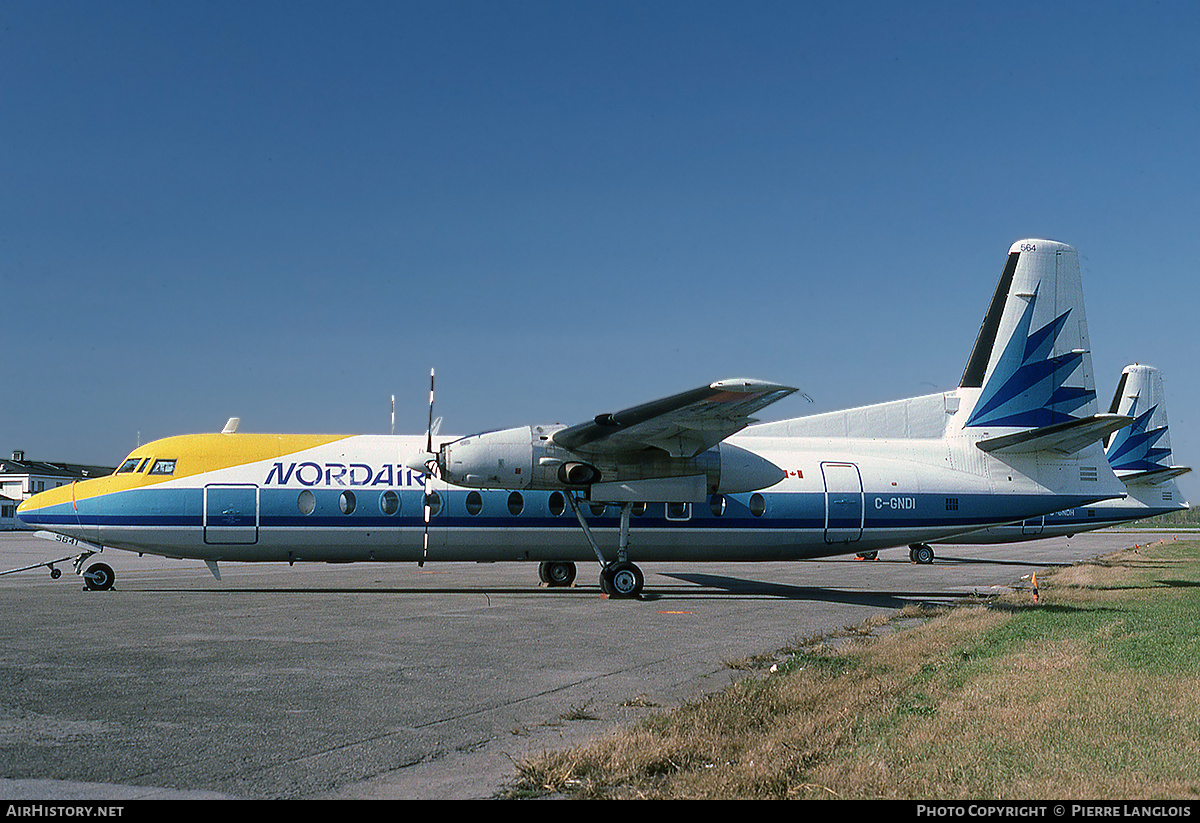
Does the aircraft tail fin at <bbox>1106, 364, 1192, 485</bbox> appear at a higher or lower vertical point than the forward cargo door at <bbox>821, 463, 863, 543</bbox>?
higher

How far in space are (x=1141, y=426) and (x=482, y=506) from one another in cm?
3219

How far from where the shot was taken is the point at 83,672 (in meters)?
8.74

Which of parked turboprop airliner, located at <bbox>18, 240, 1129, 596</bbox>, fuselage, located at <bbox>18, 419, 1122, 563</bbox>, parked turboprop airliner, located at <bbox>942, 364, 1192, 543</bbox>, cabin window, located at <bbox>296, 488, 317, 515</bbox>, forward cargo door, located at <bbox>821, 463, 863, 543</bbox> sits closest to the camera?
parked turboprop airliner, located at <bbox>18, 240, 1129, 596</bbox>

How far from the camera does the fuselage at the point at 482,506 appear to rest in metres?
18.0

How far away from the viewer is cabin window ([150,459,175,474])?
718 inches

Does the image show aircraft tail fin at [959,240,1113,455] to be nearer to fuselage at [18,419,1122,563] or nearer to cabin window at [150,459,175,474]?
fuselage at [18,419,1122,563]

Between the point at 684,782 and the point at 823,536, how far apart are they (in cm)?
1545

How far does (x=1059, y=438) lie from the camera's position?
19141 millimetres

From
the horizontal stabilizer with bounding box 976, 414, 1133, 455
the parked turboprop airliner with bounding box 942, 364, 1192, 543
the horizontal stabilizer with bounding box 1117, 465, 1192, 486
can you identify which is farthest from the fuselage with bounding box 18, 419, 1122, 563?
the horizontal stabilizer with bounding box 1117, 465, 1192, 486

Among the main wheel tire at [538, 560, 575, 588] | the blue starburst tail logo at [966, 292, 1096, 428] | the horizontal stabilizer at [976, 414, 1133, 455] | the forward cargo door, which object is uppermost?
the blue starburst tail logo at [966, 292, 1096, 428]

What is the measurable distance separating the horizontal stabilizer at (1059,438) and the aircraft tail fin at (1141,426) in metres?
19.5

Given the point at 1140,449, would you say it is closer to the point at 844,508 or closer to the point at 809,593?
the point at 844,508

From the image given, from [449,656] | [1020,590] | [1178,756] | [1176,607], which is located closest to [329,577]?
[449,656]

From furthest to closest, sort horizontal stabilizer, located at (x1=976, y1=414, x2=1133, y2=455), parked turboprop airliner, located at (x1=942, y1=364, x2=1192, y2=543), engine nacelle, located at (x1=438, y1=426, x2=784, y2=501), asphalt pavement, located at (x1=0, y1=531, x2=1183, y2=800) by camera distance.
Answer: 1. parked turboprop airliner, located at (x1=942, y1=364, x2=1192, y2=543)
2. horizontal stabilizer, located at (x1=976, y1=414, x2=1133, y2=455)
3. engine nacelle, located at (x1=438, y1=426, x2=784, y2=501)
4. asphalt pavement, located at (x1=0, y1=531, x2=1183, y2=800)
